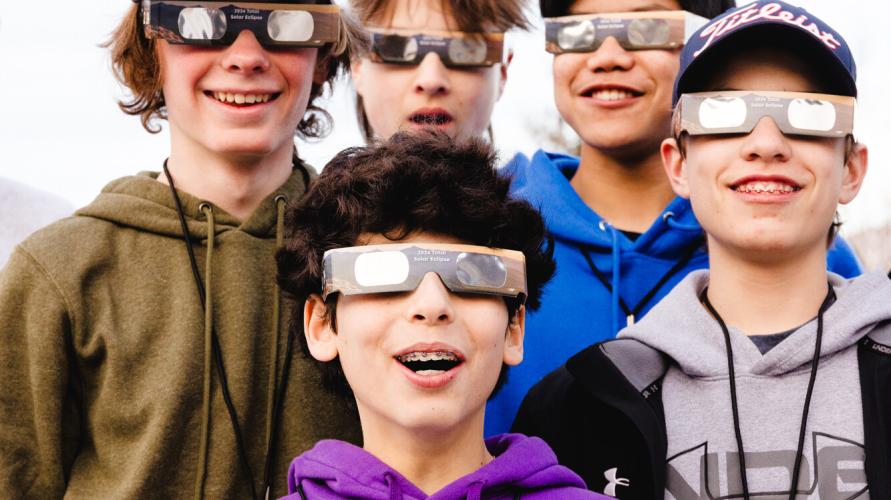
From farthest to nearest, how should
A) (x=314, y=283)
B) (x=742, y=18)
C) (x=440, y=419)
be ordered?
(x=742, y=18)
(x=314, y=283)
(x=440, y=419)

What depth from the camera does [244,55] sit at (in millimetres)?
3932

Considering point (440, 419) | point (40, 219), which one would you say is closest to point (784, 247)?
point (440, 419)

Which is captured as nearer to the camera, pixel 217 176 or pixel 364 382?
pixel 364 382

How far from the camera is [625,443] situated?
3510 millimetres

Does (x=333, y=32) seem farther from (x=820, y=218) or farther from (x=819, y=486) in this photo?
(x=819, y=486)

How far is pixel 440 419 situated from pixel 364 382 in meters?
0.23

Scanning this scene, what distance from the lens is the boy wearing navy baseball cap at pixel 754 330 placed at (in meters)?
3.37

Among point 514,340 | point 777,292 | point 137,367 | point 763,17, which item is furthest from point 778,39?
point 137,367

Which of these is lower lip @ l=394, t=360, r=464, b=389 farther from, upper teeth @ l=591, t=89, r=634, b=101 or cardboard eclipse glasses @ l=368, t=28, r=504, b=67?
cardboard eclipse glasses @ l=368, t=28, r=504, b=67

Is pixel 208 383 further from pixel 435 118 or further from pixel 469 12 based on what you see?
pixel 469 12

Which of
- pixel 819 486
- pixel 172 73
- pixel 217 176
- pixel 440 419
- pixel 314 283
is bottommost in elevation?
pixel 819 486

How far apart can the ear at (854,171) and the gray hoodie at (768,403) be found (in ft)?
0.82

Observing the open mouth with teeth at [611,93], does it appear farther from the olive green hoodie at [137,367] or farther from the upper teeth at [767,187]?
the olive green hoodie at [137,367]

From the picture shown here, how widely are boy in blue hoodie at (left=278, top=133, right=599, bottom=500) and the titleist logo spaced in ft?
2.60
